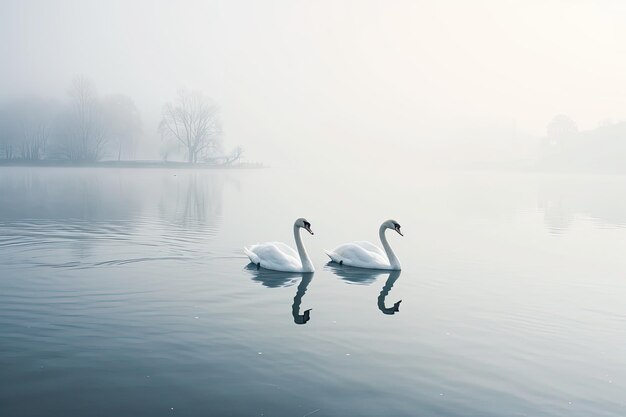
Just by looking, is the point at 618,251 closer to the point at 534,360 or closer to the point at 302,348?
the point at 534,360

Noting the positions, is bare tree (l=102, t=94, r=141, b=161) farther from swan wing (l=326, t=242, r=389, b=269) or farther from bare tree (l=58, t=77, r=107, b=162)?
swan wing (l=326, t=242, r=389, b=269)

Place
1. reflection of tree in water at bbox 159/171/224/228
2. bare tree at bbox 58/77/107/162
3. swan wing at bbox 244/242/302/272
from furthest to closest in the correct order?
bare tree at bbox 58/77/107/162 → reflection of tree in water at bbox 159/171/224/228 → swan wing at bbox 244/242/302/272

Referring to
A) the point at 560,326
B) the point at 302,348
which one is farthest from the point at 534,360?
the point at 302,348

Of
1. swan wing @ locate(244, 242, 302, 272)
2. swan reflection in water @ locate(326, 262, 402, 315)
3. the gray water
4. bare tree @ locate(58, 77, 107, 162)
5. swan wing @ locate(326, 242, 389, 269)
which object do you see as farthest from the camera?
bare tree @ locate(58, 77, 107, 162)

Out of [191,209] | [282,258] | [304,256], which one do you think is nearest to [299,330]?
[282,258]

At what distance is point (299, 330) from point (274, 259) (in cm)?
583

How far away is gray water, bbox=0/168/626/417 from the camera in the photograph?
28.8 feet

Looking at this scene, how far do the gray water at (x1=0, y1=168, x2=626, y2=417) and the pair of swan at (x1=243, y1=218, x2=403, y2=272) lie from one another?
36cm

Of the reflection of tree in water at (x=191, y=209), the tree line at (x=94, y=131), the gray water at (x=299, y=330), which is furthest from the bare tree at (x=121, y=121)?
the gray water at (x=299, y=330)

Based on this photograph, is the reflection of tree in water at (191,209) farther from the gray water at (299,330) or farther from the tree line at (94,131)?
the tree line at (94,131)

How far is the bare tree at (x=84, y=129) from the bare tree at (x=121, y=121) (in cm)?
247

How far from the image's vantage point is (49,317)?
12.1 metres

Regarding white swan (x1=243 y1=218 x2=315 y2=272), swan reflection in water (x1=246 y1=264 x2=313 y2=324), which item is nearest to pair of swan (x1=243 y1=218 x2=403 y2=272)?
white swan (x1=243 y1=218 x2=315 y2=272)

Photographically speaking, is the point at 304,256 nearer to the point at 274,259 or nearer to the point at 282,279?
the point at 274,259
